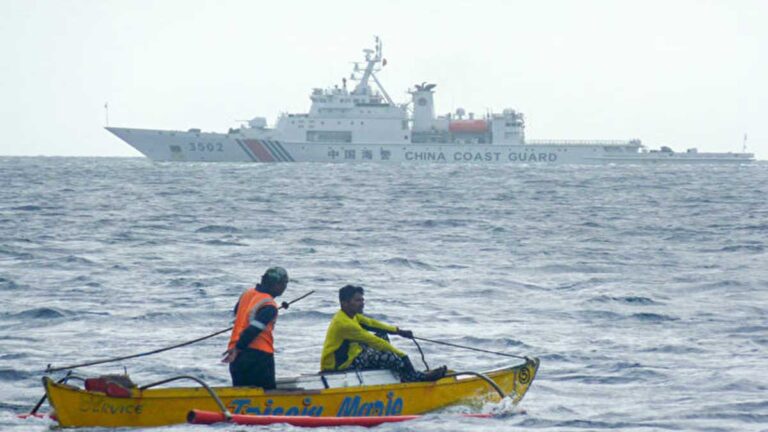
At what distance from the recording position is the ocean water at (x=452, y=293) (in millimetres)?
13570

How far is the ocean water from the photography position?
13570 mm

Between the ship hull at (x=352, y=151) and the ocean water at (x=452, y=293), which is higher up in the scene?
the ship hull at (x=352, y=151)

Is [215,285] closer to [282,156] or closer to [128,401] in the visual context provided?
[128,401]

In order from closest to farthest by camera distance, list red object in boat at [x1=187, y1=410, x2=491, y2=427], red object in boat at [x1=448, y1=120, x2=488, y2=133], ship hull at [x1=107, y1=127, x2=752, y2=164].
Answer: red object in boat at [x1=187, y1=410, x2=491, y2=427]
ship hull at [x1=107, y1=127, x2=752, y2=164]
red object in boat at [x1=448, y1=120, x2=488, y2=133]

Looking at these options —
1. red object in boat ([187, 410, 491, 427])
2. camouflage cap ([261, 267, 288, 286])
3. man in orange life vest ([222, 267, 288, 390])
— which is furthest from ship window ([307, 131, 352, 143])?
camouflage cap ([261, 267, 288, 286])

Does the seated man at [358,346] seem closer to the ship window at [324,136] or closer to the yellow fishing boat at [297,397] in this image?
the yellow fishing boat at [297,397]

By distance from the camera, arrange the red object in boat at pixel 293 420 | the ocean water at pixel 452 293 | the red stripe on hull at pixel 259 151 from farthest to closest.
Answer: the red stripe on hull at pixel 259 151, the ocean water at pixel 452 293, the red object in boat at pixel 293 420

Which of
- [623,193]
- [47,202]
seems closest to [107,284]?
[47,202]

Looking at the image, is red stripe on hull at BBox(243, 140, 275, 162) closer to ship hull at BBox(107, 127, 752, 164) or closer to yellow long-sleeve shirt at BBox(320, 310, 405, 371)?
ship hull at BBox(107, 127, 752, 164)

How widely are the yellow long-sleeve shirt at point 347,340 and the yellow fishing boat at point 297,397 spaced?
0.63 feet

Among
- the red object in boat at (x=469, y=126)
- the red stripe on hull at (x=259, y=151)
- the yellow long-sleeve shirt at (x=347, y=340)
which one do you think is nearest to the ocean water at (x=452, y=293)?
the yellow long-sleeve shirt at (x=347, y=340)

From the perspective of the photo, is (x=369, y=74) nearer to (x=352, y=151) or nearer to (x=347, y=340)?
(x=352, y=151)

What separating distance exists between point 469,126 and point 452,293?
93.1m

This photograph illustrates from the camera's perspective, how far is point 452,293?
21594mm
